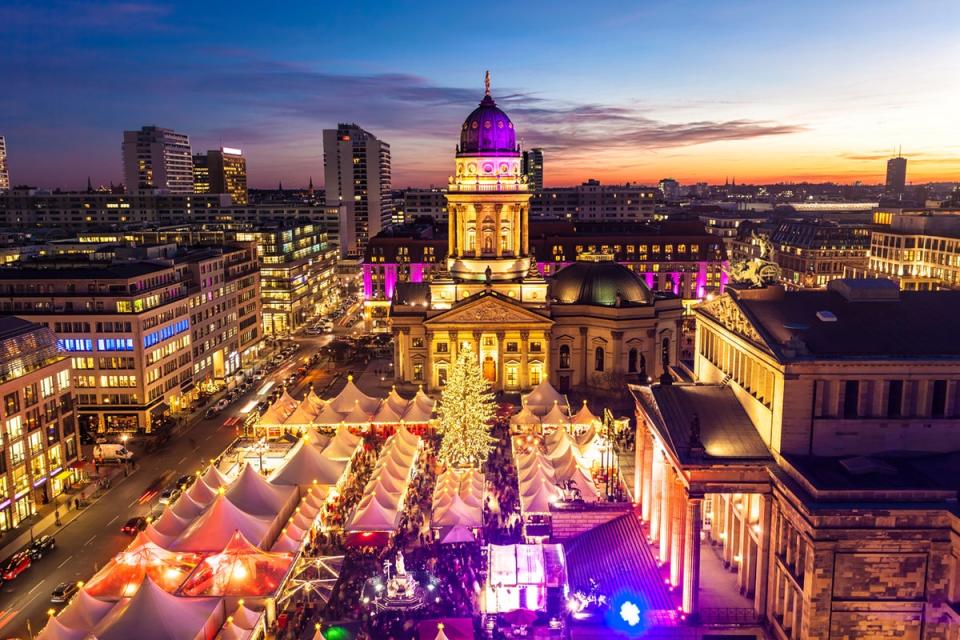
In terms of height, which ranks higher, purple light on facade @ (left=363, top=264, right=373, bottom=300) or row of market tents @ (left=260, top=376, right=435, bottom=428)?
purple light on facade @ (left=363, top=264, right=373, bottom=300)

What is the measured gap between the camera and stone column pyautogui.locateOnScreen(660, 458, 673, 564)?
44188 millimetres

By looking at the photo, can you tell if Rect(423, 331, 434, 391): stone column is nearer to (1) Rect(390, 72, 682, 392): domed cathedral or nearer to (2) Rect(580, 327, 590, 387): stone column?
(1) Rect(390, 72, 682, 392): domed cathedral

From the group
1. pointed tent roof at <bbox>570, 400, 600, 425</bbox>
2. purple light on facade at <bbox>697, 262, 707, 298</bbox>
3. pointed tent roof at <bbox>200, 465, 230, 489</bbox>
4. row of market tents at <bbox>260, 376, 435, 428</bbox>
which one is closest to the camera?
pointed tent roof at <bbox>200, 465, 230, 489</bbox>

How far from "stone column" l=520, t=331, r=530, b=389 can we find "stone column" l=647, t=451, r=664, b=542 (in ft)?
161

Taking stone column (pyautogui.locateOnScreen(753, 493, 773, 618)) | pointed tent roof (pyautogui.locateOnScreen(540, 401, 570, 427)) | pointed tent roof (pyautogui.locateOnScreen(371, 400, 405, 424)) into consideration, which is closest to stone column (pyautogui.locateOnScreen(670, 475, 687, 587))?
stone column (pyautogui.locateOnScreen(753, 493, 773, 618))

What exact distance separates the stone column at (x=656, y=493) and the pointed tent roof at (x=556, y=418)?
24.2 meters

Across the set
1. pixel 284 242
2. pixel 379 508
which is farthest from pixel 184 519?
pixel 284 242

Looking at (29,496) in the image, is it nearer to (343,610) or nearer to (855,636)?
(343,610)

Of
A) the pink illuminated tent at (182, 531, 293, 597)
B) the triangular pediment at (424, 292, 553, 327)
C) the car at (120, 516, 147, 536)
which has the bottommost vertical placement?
the car at (120, 516, 147, 536)

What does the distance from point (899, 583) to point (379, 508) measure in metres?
31.0

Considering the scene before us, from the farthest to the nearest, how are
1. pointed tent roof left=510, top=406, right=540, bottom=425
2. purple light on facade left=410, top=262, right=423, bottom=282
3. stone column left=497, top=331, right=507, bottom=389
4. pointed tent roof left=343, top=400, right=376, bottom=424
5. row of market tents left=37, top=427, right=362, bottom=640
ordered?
purple light on facade left=410, top=262, right=423, bottom=282 < stone column left=497, top=331, right=507, bottom=389 < pointed tent roof left=343, top=400, right=376, bottom=424 < pointed tent roof left=510, top=406, right=540, bottom=425 < row of market tents left=37, top=427, right=362, bottom=640

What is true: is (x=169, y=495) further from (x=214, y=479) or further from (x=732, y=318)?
(x=732, y=318)

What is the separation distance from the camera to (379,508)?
172 feet

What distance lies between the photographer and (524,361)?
323 ft
